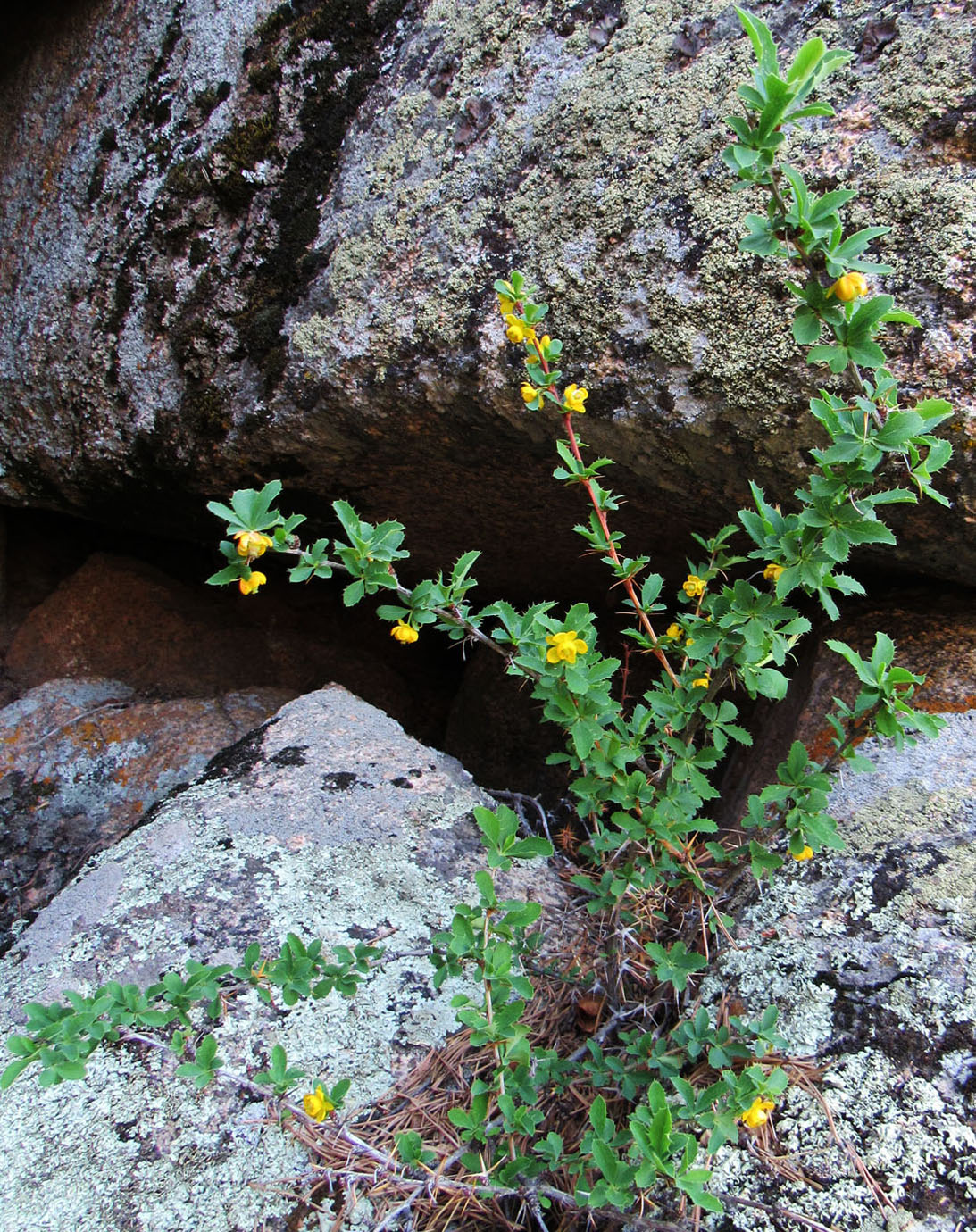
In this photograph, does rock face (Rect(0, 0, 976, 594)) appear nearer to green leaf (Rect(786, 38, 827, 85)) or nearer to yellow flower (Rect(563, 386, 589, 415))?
yellow flower (Rect(563, 386, 589, 415))

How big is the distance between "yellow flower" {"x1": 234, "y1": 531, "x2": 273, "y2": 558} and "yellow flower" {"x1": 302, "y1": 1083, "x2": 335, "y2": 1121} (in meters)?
0.77

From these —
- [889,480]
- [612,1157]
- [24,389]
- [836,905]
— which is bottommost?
[24,389]

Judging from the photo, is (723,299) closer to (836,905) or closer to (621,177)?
(621,177)

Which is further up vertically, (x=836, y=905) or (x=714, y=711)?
(x=714, y=711)

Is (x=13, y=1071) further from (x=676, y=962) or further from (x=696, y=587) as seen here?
(x=696, y=587)

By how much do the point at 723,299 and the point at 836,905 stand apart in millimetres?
1086

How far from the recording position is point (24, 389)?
2521 millimetres

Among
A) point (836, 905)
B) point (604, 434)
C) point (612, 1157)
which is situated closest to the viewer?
point (612, 1157)

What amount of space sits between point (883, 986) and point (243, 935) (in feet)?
3.65

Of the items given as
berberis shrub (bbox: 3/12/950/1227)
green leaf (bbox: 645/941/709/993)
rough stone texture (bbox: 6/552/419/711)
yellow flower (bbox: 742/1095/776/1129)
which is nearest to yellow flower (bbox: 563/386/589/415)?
berberis shrub (bbox: 3/12/950/1227)

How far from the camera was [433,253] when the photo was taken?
182cm

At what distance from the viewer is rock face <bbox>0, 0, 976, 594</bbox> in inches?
58.9

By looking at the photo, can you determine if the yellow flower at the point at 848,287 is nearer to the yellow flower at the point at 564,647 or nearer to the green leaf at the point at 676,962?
the yellow flower at the point at 564,647

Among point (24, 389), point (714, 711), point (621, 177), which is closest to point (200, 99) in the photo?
point (24, 389)
